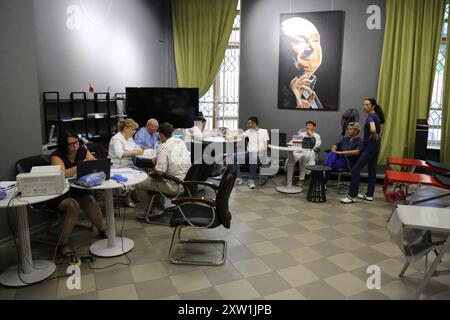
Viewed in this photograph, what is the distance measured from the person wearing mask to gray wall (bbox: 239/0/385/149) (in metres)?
1.03

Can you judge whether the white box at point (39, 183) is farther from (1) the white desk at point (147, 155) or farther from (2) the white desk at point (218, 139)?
(2) the white desk at point (218, 139)

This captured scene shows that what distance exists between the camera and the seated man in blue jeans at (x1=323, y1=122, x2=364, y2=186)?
5.10 meters

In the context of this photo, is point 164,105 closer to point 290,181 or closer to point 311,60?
point 290,181

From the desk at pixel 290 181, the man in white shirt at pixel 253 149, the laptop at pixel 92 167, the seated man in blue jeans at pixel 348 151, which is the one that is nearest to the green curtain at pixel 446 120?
the seated man in blue jeans at pixel 348 151

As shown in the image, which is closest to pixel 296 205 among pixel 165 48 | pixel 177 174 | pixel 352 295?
pixel 177 174

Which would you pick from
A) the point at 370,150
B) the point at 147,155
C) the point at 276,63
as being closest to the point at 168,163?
the point at 147,155

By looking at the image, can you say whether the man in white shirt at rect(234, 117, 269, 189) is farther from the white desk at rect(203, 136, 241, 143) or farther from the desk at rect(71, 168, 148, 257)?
the desk at rect(71, 168, 148, 257)

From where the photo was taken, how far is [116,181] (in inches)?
117

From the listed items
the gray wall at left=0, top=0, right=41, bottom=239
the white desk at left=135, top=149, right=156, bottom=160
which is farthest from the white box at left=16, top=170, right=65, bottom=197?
the white desk at left=135, top=149, right=156, bottom=160

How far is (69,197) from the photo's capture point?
3213 millimetres

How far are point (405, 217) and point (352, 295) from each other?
2.21 ft

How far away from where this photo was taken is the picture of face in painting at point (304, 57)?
19.1ft

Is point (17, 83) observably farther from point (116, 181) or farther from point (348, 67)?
point (348, 67)

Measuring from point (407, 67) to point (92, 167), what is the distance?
4840 mm
